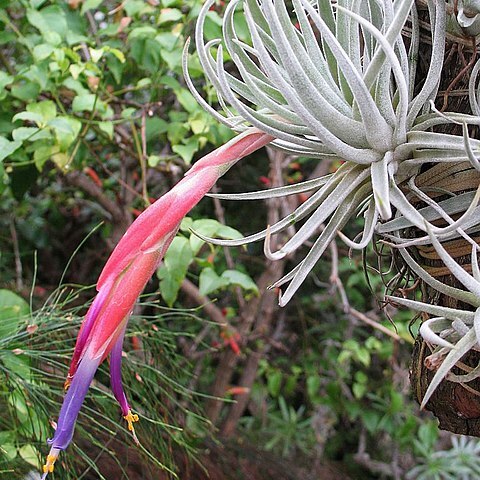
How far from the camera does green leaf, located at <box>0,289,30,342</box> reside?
0.65 meters

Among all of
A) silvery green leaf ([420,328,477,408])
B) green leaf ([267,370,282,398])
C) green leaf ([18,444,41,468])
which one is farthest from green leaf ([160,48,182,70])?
green leaf ([267,370,282,398])

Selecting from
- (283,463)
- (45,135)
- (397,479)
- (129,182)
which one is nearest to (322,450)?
(397,479)

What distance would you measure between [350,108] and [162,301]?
95 cm

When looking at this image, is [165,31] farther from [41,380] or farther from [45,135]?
[41,380]

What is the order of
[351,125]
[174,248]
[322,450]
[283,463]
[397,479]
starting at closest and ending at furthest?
[351,125] → [174,248] → [283,463] → [397,479] → [322,450]

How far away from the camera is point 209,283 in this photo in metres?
0.82

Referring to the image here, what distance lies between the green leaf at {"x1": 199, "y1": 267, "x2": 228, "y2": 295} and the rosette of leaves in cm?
38

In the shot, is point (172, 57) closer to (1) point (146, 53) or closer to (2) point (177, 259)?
(1) point (146, 53)

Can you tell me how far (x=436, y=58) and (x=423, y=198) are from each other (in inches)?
3.2

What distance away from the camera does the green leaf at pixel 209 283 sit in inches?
32.0

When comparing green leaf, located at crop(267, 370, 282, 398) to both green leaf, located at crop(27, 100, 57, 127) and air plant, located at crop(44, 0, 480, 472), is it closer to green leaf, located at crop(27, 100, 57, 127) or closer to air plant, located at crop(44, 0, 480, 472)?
green leaf, located at crop(27, 100, 57, 127)

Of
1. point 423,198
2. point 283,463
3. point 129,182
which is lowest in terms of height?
point 283,463

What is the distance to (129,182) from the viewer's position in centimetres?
119

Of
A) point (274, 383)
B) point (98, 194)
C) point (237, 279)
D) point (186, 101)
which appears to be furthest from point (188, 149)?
point (274, 383)
